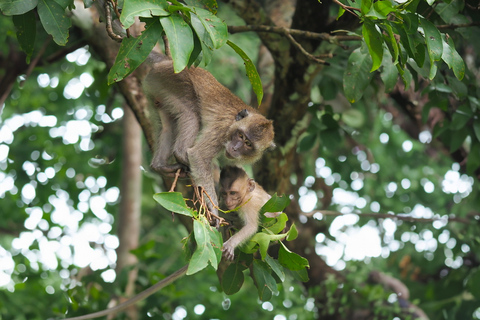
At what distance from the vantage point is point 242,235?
3336mm

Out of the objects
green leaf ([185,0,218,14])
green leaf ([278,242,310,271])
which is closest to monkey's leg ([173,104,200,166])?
green leaf ([278,242,310,271])

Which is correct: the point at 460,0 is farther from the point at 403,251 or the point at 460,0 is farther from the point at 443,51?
the point at 403,251

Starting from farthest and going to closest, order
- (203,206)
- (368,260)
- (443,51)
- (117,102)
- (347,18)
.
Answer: (368,260) < (117,102) < (347,18) < (443,51) < (203,206)

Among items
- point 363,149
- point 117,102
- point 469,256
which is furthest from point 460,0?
point 117,102

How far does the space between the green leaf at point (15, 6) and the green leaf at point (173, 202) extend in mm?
1061

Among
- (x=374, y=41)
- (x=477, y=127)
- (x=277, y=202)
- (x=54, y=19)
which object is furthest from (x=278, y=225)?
(x=477, y=127)

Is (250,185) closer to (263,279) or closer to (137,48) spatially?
(263,279)

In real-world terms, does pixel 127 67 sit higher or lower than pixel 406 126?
higher

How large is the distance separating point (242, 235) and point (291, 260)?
24.1 inches

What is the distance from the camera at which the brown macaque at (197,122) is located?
3.71 meters

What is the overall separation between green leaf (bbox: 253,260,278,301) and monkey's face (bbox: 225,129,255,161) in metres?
1.04

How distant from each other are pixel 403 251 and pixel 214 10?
702 cm

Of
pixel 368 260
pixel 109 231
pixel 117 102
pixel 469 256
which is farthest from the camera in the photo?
pixel 109 231

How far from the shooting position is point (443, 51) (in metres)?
2.71
